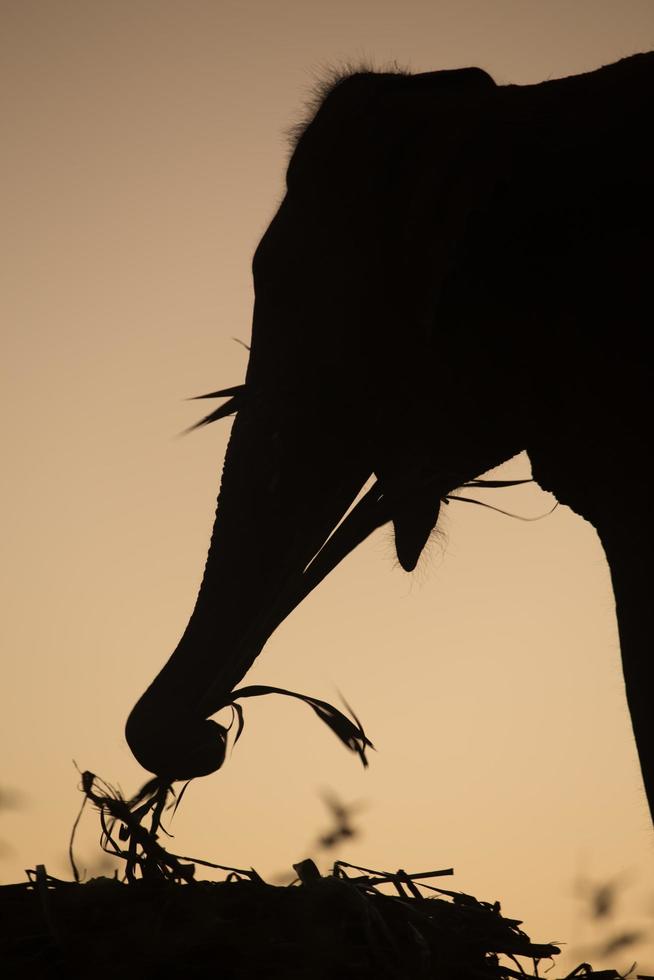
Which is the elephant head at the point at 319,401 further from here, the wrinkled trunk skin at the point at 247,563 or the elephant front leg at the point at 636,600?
the elephant front leg at the point at 636,600

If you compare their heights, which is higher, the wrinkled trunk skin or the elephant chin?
the wrinkled trunk skin

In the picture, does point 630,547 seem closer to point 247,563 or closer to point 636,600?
point 636,600

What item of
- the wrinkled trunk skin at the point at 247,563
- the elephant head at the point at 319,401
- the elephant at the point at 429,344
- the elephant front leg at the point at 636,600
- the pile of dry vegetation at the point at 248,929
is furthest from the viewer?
the wrinkled trunk skin at the point at 247,563

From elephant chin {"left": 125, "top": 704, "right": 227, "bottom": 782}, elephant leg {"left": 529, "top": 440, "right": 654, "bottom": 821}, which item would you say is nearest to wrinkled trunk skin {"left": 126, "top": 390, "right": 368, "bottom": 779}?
elephant chin {"left": 125, "top": 704, "right": 227, "bottom": 782}

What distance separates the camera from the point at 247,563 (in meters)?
3.16

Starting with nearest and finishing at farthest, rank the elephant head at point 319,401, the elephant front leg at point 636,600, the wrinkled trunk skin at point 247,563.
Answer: the elephant front leg at point 636,600 → the elephant head at point 319,401 → the wrinkled trunk skin at point 247,563

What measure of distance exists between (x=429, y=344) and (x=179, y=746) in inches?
41.7

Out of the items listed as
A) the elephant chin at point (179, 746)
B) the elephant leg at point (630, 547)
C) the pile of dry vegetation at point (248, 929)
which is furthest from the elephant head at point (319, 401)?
the pile of dry vegetation at point (248, 929)

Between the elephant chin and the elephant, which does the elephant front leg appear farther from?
the elephant chin

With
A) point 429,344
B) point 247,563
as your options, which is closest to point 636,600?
point 429,344

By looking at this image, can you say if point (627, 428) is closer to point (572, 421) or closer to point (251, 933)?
point (572, 421)

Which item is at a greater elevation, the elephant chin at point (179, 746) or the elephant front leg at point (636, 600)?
the elephant chin at point (179, 746)

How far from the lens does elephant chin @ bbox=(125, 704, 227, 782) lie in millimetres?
2939

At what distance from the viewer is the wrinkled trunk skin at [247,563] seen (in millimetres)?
3018
